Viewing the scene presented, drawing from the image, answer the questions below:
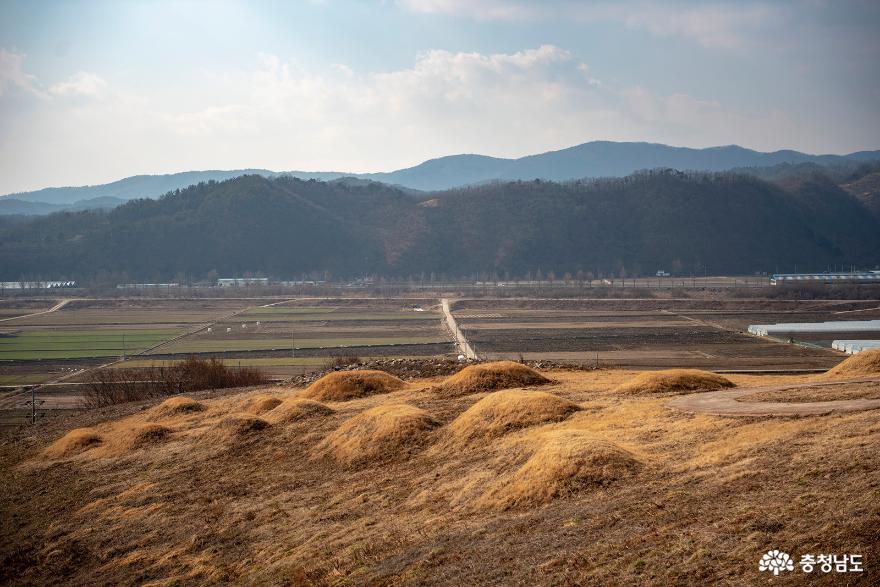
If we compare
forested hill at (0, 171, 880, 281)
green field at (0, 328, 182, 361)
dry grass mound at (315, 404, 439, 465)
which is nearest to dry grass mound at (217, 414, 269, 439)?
dry grass mound at (315, 404, 439, 465)

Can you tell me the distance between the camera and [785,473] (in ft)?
42.7

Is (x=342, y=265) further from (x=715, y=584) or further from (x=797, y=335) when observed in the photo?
(x=715, y=584)

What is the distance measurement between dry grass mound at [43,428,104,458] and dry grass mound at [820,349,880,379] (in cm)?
2529

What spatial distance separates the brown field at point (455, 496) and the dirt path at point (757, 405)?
A: 57cm

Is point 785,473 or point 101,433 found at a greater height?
point 785,473

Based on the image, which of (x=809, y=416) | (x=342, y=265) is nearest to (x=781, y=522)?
(x=809, y=416)

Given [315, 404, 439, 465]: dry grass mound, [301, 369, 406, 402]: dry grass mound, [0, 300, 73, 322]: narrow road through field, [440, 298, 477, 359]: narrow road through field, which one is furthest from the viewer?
[0, 300, 73, 322]: narrow road through field

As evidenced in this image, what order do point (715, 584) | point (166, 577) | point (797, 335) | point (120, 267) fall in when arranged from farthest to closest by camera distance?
point (120, 267), point (797, 335), point (166, 577), point (715, 584)

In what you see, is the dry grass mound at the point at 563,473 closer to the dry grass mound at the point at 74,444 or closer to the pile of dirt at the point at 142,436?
the pile of dirt at the point at 142,436

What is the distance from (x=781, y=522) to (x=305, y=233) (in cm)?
17653

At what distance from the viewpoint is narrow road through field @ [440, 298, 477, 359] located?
215 ft

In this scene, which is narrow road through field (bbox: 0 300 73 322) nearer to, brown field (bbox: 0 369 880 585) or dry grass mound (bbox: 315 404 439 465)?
brown field (bbox: 0 369 880 585)

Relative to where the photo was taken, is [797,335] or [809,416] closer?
[809,416]

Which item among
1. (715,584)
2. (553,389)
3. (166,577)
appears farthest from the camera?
(553,389)
